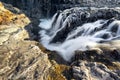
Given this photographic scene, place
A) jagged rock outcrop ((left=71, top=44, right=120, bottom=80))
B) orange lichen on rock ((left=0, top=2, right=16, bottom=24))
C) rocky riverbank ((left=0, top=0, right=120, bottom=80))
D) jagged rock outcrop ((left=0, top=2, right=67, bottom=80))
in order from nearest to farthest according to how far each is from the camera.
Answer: jagged rock outcrop ((left=0, top=2, right=67, bottom=80))
rocky riverbank ((left=0, top=0, right=120, bottom=80))
jagged rock outcrop ((left=71, top=44, right=120, bottom=80))
orange lichen on rock ((left=0, top=2, right=16, bottom=24))

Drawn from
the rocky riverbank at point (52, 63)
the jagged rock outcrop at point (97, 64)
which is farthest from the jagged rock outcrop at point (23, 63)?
the jagged rock outcrop at point (97, 64)

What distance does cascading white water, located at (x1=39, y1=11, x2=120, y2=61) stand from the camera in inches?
977

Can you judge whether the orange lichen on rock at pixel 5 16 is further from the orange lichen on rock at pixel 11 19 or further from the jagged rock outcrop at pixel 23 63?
the jagged rock outcrop at pixel 23 63

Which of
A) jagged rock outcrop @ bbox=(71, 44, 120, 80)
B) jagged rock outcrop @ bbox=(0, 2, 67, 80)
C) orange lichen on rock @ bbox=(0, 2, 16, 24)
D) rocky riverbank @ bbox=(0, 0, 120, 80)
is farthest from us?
orange lichen on rock @ bbox=(0, 2, 16, 24)

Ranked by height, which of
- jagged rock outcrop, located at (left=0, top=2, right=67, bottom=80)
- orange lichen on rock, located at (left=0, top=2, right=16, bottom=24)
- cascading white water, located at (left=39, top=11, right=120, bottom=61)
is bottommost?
cascading white water, located at (left=39, top=11, right=120, bottom=61)

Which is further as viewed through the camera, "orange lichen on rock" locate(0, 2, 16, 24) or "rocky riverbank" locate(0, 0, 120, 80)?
"orange lichen on rock" locate(0, 2, 16, 24)

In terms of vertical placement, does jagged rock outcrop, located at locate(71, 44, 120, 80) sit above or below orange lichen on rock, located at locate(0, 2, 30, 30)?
below

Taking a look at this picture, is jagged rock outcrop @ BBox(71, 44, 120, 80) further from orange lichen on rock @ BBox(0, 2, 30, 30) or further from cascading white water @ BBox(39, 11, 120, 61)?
orange lichen on rock @ BBox(0, 2, 30, 30)

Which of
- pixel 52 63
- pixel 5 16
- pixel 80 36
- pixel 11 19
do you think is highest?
pixel 5 16

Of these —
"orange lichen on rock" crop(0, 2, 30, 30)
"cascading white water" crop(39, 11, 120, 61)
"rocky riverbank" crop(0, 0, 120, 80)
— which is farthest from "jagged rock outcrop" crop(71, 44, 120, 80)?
"orange lichen on rock" crop(0, 2, 30, 30)

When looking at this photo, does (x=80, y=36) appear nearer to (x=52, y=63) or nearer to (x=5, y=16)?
(x=52, y=63)

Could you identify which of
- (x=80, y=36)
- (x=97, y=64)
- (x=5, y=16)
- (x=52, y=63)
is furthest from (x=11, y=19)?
(x=97, y=64)

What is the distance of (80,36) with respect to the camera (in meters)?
28.6

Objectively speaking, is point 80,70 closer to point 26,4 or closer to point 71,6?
point 71,6
